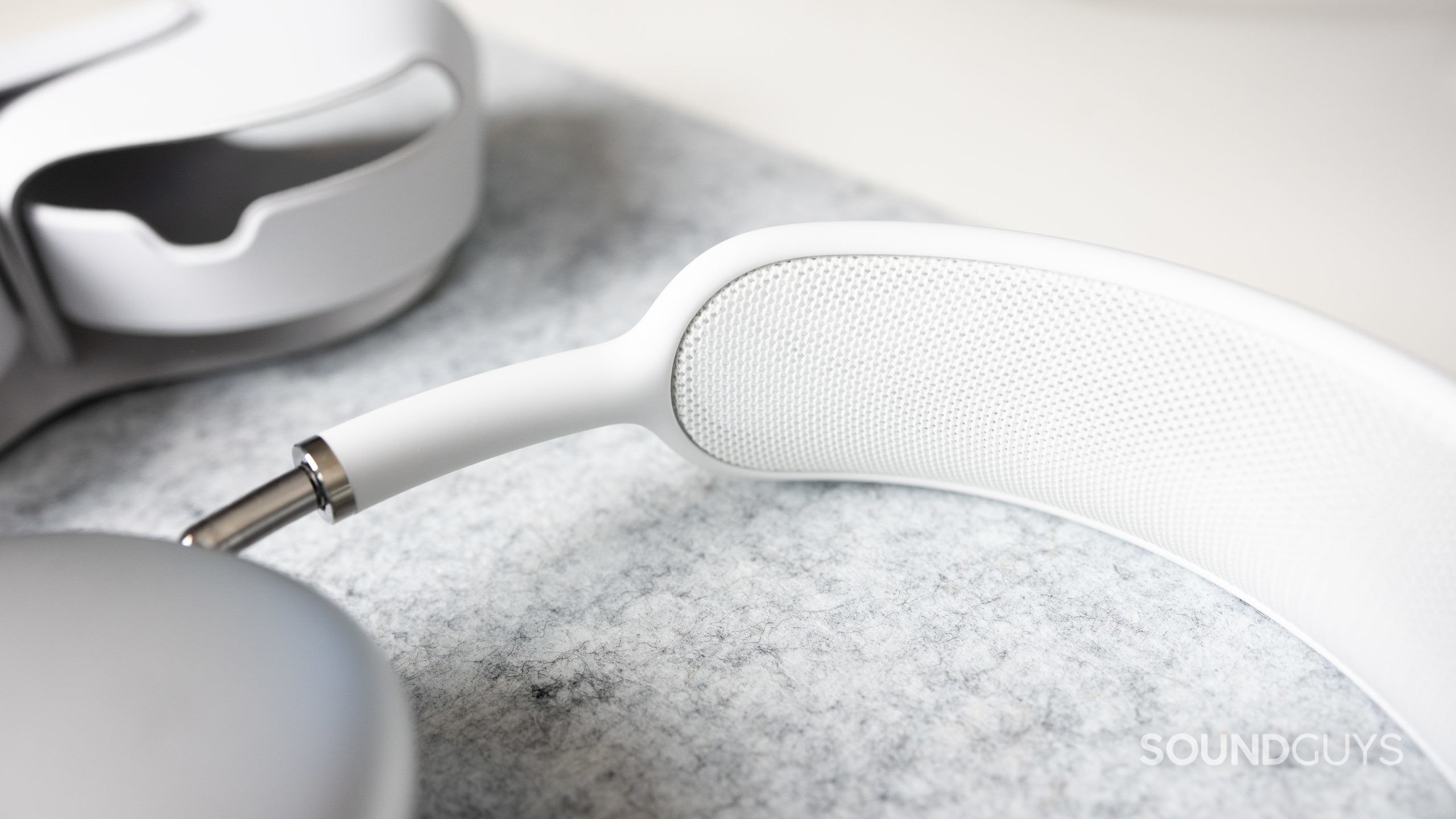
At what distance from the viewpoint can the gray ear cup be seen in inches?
21.3

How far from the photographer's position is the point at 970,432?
806mm

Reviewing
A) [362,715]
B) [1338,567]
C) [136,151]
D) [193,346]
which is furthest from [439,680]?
[136,151]

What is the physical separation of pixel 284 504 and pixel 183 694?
173 mm

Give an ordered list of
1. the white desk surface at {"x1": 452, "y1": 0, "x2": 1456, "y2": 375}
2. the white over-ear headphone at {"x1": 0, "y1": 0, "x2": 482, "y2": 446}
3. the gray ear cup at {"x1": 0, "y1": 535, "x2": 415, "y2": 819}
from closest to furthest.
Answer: the gray ear cup at {"x1": 0, "y1": 535, "x2": 415, "y2": 819}, the white over-ear headphone at {"x1": 0, "y1": 0, "x2": 482, "y2": 446}, the white desk surface at {"x1": 452, "y1": 0, "x2": 1456, "y2": 375}

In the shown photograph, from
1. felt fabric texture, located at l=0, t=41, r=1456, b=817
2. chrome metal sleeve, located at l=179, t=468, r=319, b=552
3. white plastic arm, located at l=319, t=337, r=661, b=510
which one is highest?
white plastic arm, located at l=319, t=337, r=661, b=510

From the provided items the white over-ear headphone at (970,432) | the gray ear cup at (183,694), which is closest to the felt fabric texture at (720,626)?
the white over-ear headphone at (970,432)

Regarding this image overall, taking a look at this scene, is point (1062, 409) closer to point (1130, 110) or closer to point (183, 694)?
point (183, 694)

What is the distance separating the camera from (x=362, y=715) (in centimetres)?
58

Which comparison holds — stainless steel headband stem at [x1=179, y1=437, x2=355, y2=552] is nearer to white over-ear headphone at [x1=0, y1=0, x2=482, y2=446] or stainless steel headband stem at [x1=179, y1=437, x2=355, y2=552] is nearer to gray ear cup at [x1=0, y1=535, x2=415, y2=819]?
gray ear cup at [x1=0, y1=535, x2=415, y2=819]

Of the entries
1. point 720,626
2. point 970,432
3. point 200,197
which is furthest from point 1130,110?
point 200,197

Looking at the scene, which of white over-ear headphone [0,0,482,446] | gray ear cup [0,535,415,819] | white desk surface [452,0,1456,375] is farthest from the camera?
white desk surface [452,0,1456,375]

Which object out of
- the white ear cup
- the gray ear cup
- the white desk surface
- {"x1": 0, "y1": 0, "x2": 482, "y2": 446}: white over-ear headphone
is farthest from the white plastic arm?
the white desk surface

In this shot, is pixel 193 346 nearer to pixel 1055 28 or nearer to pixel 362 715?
pixel 362 715

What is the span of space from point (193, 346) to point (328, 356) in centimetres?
12
